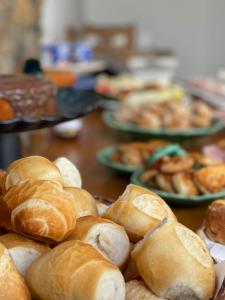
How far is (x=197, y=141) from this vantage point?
159 centimetres

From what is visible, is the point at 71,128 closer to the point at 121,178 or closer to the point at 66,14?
the point at 121,178

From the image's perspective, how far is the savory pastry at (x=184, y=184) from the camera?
998 mm

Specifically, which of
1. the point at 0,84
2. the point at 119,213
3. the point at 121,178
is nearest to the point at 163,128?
the point at 121,178

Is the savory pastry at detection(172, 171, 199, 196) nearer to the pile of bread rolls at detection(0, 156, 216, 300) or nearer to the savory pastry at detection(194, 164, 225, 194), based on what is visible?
the savory pastry at detection(194, 164, 225, 194)

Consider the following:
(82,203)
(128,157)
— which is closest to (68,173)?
(82,203)

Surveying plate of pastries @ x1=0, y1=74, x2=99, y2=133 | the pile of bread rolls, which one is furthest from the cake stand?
the pile of bread rolls

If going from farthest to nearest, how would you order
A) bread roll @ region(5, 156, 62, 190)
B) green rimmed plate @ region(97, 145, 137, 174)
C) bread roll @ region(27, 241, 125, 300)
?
green rimmed plate @ region(97, 145, 137, 174)
bread roll @ region(5, 156, 62, 190)
bread roll @ region(27, 241, 125, 300)

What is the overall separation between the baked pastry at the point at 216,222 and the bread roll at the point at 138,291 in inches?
9.2

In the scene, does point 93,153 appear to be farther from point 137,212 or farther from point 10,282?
point 10,282

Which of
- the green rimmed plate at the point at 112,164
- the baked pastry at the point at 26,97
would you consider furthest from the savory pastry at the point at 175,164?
the baked pastry at the point at 26,97

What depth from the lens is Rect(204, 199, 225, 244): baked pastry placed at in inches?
28.9

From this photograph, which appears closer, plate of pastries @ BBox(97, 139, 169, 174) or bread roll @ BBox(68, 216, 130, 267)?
bread roll @ BBox(68, 216, 130, 267)

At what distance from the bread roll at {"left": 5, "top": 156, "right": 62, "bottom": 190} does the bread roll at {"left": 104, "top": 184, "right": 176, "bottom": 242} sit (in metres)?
0.07

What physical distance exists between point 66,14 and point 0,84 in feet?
11.7
